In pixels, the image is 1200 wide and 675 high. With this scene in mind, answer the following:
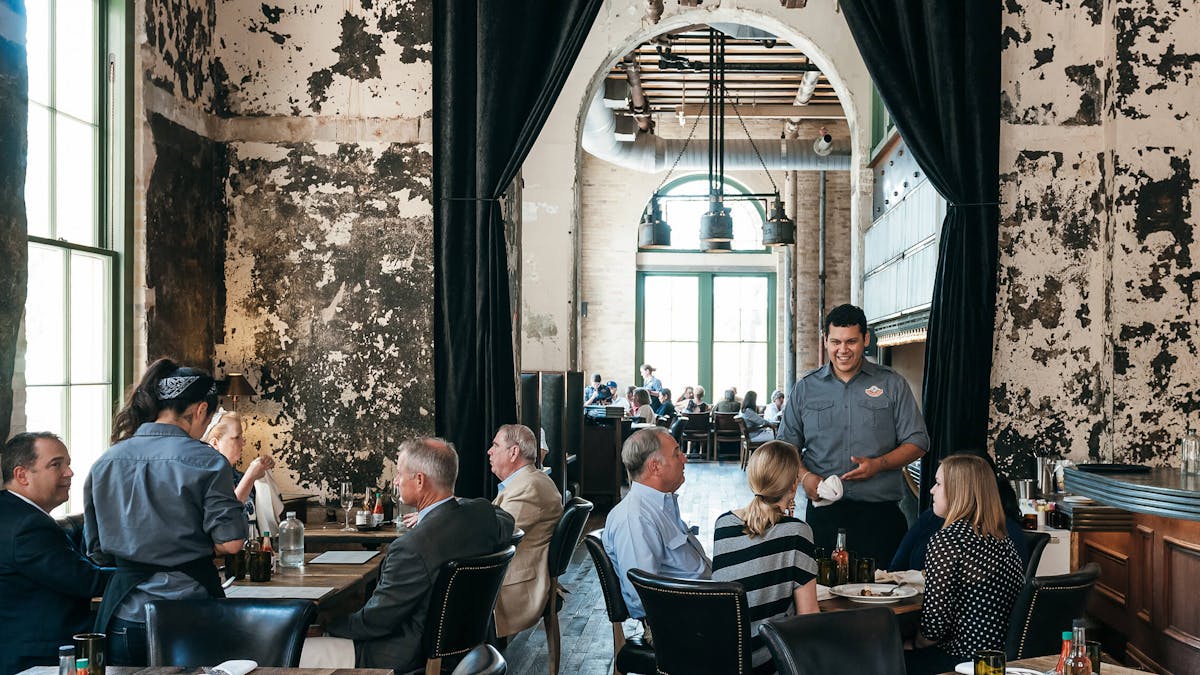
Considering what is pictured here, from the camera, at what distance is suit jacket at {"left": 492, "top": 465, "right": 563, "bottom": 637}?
5.36m

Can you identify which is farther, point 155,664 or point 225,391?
point 225,391

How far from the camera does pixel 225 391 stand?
6090mm

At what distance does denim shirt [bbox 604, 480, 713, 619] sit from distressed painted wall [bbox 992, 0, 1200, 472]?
268 cm

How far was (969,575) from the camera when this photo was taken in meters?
3.83

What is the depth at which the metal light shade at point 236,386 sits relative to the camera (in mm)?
6098

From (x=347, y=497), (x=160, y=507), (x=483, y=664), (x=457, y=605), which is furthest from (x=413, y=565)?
(x=347, y=497)

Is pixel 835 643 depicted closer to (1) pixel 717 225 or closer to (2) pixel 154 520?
(2) pixel 154 520

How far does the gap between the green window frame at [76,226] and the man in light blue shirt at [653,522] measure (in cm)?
267

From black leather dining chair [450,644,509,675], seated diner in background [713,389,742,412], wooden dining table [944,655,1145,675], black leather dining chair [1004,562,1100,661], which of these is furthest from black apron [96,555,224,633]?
seated diner in background [713,389,742,412]

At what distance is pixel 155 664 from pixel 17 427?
196 centimetres

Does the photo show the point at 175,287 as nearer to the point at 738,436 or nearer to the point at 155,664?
the point at 155,664

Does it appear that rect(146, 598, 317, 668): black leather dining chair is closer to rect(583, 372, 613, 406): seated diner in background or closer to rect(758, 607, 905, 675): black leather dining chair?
rect(758, 607, 905, 675): black leather dining chair

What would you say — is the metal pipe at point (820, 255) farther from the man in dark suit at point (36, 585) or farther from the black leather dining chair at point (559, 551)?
the man in dark suit at point (36, 585)

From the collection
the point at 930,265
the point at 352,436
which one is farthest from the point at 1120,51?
the point at 352,436
